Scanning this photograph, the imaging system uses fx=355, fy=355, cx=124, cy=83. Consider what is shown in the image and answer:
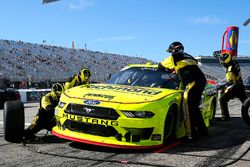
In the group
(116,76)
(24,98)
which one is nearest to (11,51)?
(24,98)

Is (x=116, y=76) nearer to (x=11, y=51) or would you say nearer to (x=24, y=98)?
(x=24, y=98)

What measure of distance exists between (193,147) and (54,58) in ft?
151

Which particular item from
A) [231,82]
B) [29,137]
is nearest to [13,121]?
[29,137]

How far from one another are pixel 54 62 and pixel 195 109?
43355mm

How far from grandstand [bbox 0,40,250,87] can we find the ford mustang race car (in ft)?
88.4

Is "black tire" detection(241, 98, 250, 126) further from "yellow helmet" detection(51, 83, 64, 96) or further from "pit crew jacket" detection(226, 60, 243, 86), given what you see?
"yellow helmet" detection(51, 83, 64, 96)

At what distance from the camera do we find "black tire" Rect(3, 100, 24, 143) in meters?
5.20

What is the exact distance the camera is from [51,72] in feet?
139

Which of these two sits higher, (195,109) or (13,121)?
(195,109)

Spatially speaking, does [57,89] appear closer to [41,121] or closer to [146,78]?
[41,121]

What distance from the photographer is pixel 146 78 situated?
20.0ft

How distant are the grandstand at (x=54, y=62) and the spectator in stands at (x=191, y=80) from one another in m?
26.7

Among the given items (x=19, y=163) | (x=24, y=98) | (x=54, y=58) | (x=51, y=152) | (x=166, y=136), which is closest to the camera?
(x=19, y=163)

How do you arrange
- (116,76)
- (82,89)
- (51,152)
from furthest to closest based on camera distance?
(116,76), (82,89), (51,152)
